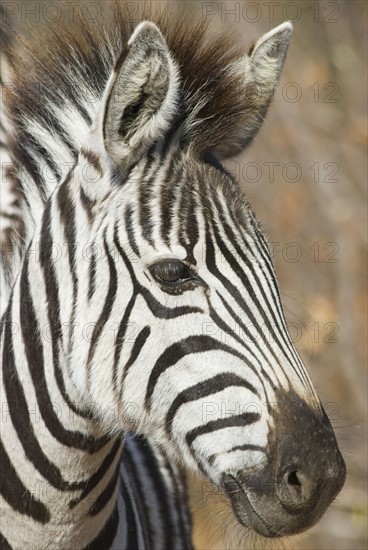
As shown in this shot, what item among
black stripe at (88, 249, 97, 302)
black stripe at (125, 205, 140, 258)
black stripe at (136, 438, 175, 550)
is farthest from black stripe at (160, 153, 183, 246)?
black stripe at (136, 438, 175, 550)

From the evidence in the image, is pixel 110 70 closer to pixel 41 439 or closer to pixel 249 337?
pixel 249 337

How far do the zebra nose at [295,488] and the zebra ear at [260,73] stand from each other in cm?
162

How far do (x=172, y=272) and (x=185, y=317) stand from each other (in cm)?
19

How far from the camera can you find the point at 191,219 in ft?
11.4

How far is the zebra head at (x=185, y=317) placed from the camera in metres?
3.25

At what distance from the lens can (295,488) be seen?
3.20m

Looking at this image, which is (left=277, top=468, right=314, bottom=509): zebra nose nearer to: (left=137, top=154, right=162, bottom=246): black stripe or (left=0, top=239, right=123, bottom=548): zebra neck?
(left=0, top=239, right=123, bottom=548): zebra neck

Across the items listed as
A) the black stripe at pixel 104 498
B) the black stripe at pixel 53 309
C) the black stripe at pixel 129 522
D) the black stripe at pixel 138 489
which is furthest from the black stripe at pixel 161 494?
the black stripe at pixel 53 309

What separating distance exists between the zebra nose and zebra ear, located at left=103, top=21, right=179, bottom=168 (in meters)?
1.44

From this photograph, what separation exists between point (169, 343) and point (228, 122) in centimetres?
114

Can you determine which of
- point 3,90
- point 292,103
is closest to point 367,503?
point 292,103

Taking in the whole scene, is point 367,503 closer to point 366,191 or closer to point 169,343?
point 366,191

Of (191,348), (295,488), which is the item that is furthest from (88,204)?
(295,488)

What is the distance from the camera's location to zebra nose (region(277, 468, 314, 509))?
125 inches
